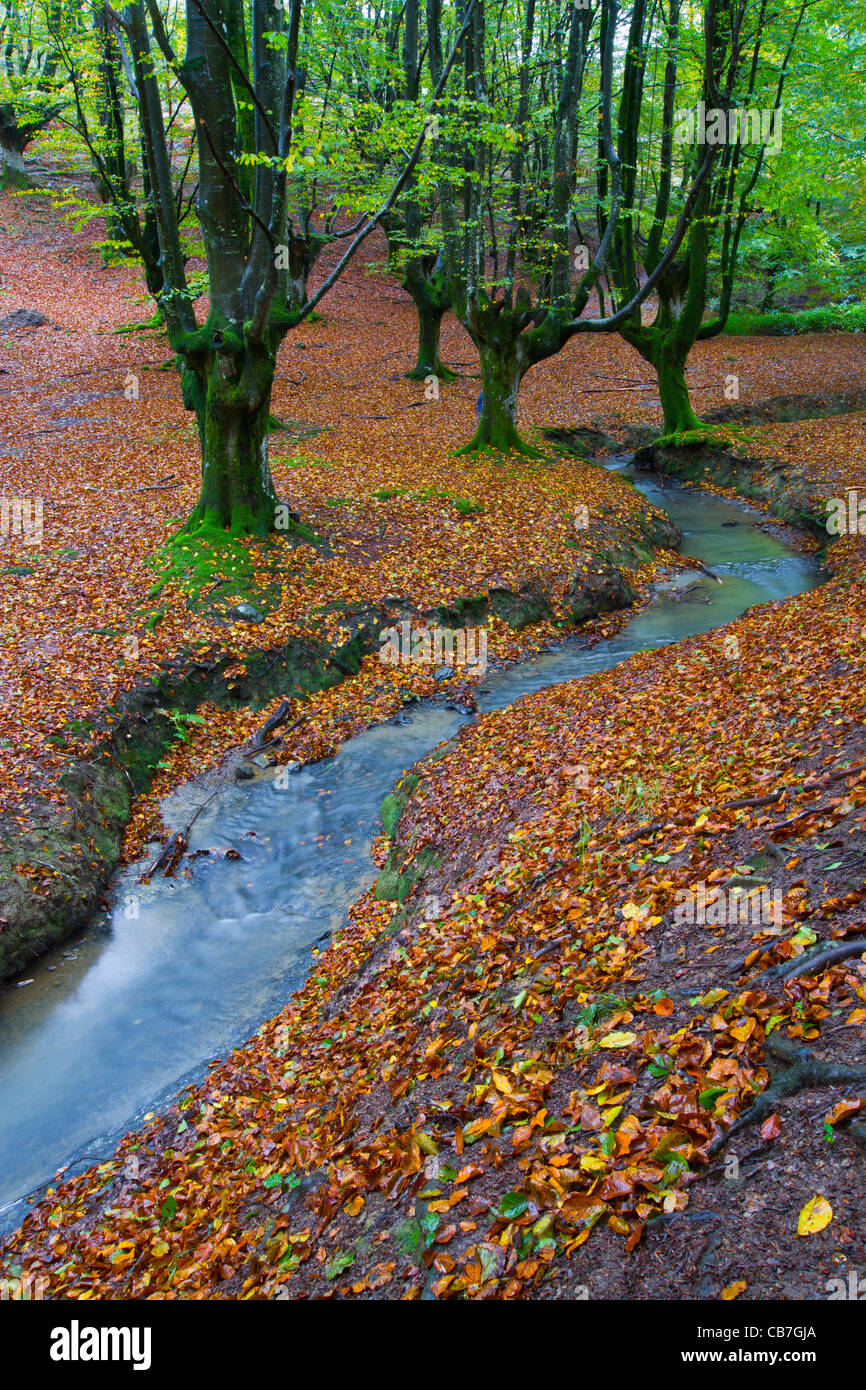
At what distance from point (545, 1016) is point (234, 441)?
10.1 m

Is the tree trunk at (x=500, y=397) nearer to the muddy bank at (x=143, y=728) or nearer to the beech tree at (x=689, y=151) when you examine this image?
the beech tree at (x=689, y=151)

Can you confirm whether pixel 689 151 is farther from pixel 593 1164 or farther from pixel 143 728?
pixel 593 1164

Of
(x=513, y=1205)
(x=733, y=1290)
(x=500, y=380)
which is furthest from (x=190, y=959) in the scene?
(x=500, y=380)

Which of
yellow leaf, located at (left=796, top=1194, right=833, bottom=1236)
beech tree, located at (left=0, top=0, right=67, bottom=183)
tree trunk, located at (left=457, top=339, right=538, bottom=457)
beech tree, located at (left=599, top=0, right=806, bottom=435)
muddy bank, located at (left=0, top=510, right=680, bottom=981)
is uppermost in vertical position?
beech tree, located at (left=0, top=0, right=67, bottom=183)

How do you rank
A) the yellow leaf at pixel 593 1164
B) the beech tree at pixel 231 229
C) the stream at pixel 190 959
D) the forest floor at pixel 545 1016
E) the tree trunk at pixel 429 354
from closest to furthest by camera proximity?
the forest floor at pixel 545 1016
the yellow leaf at pixel 593 1164
the stream at pixel 190 959
the beech tree at pixel 231 229
the tree trunk at pixel 429 354

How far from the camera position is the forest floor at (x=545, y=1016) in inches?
114

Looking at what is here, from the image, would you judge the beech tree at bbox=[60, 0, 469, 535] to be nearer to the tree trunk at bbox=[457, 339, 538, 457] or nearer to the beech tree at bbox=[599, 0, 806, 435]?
the tree trunk at bbox=[457, 339, 538, 457]

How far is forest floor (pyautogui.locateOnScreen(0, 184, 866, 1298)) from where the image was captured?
289cm

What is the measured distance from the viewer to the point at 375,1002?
549 cm

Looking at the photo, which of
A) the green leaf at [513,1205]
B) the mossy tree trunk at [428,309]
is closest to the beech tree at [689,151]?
the mossy tree trunk at [428,309]

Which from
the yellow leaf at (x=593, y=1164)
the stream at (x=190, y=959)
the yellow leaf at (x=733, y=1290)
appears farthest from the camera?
the stream at (x=190, y=959)

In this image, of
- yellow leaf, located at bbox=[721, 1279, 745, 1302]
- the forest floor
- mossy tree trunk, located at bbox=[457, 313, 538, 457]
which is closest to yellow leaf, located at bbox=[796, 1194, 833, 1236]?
the forest floor

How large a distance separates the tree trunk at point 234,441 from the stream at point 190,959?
4405 millimetres

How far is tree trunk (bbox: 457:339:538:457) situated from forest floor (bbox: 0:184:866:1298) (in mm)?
7157
